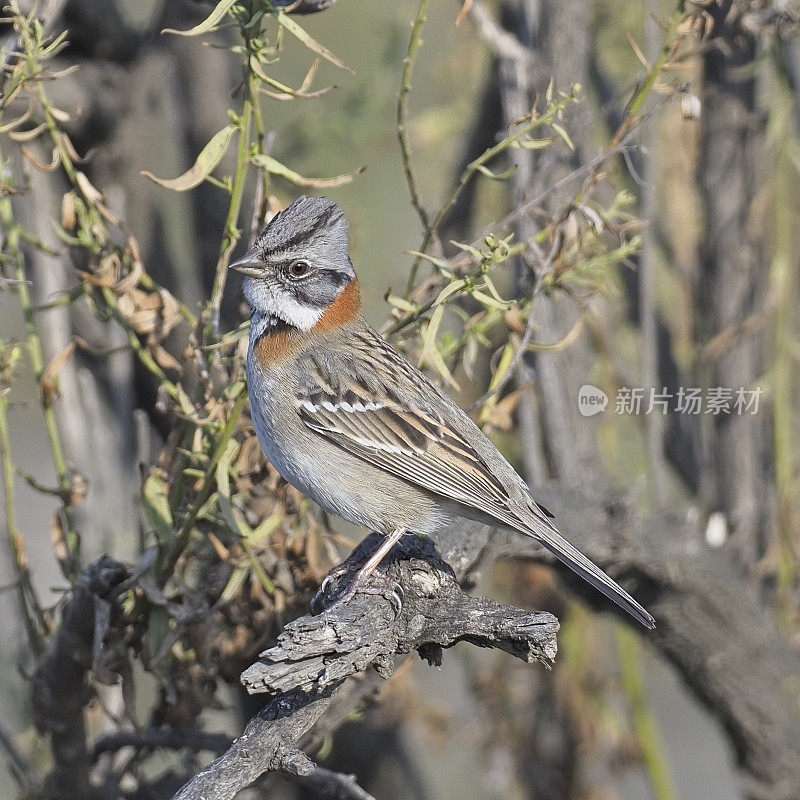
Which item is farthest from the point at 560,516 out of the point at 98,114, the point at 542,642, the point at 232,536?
the point at 98,114

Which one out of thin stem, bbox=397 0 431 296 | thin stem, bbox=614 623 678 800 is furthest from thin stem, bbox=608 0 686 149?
thin stem, bbox=614 623 678 800

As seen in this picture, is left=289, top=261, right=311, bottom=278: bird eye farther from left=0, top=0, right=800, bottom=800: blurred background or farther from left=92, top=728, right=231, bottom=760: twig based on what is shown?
left=92, top=728, right=231, bottom=760: twig

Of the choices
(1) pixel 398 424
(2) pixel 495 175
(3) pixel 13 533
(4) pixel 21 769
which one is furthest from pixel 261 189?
(4) pixel 21 769

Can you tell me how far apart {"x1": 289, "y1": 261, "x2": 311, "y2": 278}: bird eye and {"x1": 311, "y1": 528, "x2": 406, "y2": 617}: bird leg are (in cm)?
86

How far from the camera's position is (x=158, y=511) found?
286cm

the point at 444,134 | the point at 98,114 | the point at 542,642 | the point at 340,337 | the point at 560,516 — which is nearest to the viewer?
the point at 542,642

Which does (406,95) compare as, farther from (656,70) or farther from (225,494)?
(225,494)

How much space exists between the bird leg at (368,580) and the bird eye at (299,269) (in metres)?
0.86

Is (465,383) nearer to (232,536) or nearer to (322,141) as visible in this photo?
(322,141)

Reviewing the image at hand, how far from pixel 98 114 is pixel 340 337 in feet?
5.03

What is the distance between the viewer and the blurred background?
3.92 meters

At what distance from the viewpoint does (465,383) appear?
4973 millimetres

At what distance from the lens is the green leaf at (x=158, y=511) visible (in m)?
2.82

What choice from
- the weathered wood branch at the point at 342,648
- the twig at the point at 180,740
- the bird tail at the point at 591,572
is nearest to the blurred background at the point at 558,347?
the twig at the point at 180,740
